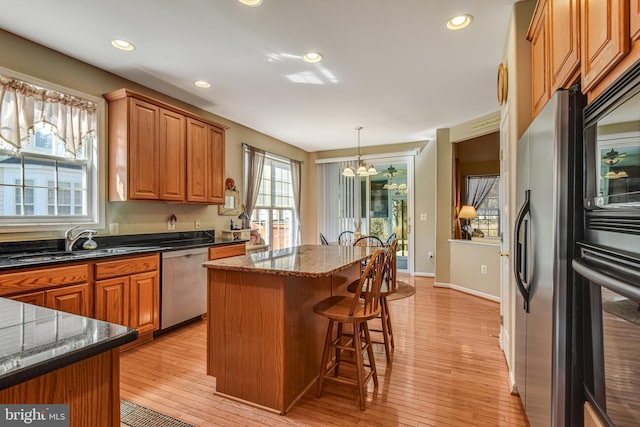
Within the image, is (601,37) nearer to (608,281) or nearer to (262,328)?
(608,281)

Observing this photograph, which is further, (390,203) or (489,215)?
(390,203)

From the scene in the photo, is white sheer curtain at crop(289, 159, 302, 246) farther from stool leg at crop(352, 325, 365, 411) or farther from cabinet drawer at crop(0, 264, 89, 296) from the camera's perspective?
stool leg at crop(352, 325, 365, 411)

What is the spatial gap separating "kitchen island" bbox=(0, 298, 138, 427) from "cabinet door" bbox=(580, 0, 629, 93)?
1.70 m

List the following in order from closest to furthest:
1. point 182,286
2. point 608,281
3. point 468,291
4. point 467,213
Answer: point 608,281 < point 182,286 < point 468,291 < point 467,213

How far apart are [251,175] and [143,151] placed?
2.02 meters

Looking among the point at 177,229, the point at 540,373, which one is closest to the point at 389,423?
the point at 540,373

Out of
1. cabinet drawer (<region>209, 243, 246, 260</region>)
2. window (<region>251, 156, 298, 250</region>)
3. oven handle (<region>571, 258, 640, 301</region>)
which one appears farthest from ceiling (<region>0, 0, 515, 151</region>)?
oven handle (<region>571, 258, 640, 301</region>)

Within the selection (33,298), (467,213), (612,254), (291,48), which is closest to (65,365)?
(612,254)

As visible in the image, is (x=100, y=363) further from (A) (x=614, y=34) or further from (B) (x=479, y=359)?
(B) (x=479, y=359)

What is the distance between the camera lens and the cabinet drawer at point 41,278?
6.82 ft

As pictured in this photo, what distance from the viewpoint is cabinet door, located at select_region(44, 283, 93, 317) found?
231cm

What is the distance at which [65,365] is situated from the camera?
0.68m

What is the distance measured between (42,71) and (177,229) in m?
2.01

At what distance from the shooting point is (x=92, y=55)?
2.88 m
